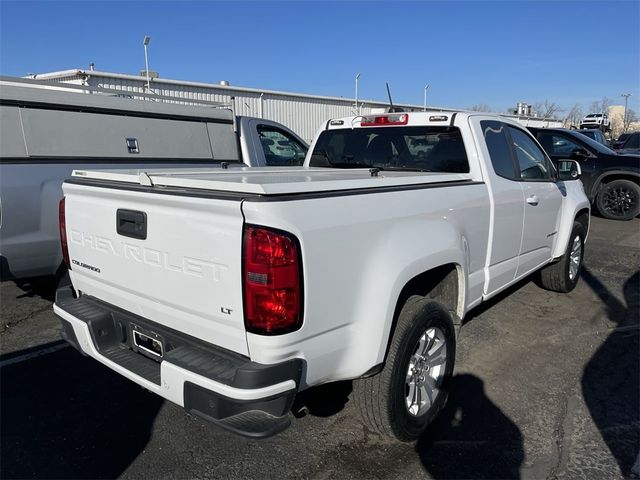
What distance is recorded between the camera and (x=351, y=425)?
3135mm

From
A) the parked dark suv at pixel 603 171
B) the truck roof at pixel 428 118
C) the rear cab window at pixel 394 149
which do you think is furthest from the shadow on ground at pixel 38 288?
the parked dark suv at pixel 603 171

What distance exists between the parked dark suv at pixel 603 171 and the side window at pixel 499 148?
7.36m

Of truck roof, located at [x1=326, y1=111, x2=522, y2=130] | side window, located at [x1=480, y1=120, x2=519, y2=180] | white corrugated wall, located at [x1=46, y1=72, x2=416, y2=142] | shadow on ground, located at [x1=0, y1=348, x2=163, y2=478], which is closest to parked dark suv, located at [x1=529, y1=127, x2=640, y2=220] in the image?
white corrugated wall, located at [x1=46, y1=72, x2=416, y2=142]

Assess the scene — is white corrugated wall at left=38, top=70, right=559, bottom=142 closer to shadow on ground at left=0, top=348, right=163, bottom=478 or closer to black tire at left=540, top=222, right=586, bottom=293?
black tire at left=540, top=222, right=586, bottom=293

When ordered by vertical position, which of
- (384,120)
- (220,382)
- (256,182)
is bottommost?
(220,382)

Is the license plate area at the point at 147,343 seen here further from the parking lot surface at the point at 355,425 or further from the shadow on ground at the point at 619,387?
the shadow on ground at the point at 619,387

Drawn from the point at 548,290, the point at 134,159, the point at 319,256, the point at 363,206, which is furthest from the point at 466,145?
the point at 134,159

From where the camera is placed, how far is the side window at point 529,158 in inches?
173

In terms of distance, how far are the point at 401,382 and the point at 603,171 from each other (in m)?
10.3

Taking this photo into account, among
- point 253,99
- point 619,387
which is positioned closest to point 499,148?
point 619,387

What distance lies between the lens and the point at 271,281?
2.07m

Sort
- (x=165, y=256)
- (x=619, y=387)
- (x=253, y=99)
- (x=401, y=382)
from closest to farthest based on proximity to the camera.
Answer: (x=165, y=256), (x=401, y=382), (x=619, y=387), (x=253, y=99)

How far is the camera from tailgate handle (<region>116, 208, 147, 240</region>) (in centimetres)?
252

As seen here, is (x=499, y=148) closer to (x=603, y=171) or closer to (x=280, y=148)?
(x=280, y=148)
